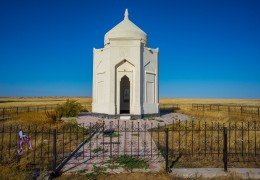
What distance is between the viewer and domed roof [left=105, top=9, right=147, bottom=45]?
68.8ft

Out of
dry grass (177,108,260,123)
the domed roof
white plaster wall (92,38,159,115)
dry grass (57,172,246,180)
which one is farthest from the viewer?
the domed roof

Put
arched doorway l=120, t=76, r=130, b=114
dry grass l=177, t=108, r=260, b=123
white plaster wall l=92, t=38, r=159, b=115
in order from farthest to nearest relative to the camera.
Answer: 1. arched doorway l=120, t=76, r=130, b=114
2. dry grass l=177, t=108, r=260, b=123
3. white plaster wall l=92, t=38, r=159, b=115

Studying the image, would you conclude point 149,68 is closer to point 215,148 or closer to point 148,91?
point 148,91

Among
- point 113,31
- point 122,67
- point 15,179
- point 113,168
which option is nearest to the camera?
point 15,179

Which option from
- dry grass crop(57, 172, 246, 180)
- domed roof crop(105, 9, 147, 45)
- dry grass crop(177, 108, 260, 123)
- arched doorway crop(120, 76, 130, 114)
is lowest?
dry grass crop(57, 172, 246, 180)

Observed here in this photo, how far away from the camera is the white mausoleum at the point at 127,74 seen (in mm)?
19297

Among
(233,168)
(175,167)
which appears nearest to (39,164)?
(175,167)

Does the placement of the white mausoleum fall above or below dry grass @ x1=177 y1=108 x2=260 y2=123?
above

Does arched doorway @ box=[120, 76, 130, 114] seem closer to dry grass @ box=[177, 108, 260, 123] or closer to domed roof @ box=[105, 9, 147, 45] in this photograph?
domed roof @ box=[105, 9, 147, 45]

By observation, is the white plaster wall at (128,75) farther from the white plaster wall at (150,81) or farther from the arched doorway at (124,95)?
the arched doorway at (124,95)

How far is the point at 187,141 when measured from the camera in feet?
35.7

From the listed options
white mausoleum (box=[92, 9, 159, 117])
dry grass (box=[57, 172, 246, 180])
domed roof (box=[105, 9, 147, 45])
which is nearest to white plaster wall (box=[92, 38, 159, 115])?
white mausoleum (box=[92, 9, 159, 117])

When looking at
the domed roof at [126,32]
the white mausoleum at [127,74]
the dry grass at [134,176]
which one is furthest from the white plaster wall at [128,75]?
the dry grass at [134,176]

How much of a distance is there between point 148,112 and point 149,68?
4.01m
